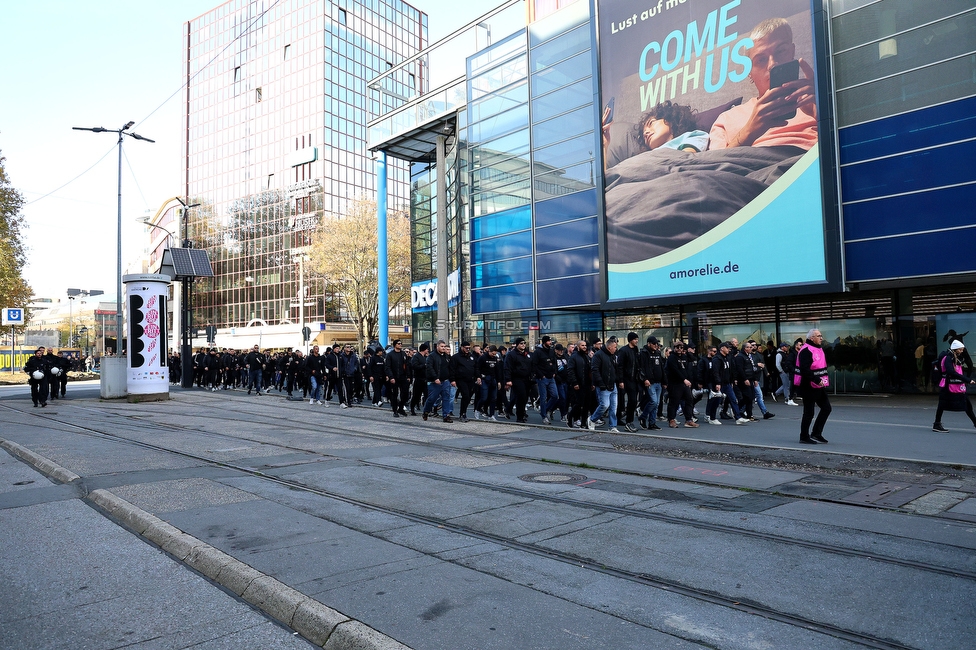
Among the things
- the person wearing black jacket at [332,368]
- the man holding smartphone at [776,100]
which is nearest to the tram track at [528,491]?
the person wearing black jacket at [332,368]

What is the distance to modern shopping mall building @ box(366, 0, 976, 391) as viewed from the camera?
17.9 metres

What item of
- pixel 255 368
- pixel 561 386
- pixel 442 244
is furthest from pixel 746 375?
pixel 442 244

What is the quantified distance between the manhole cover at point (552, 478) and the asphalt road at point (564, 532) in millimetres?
63

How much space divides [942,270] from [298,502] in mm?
17194

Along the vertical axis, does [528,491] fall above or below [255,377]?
below

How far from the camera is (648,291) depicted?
23.3 metres

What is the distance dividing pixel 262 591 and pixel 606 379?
363 inches

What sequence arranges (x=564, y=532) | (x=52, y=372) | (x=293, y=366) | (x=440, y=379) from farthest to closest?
(x=293, y=366)
(x=52, y=372)
(x=440, y=379)
(x=564, y=532)

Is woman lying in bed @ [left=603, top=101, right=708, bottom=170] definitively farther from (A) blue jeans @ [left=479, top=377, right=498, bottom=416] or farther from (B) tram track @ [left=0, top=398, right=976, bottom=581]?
(B) tram track @ [left=0, top=398, right=976, bottom=581]

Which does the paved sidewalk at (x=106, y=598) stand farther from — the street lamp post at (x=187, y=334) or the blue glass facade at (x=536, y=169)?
the street lamp post at (x=187, y=334)

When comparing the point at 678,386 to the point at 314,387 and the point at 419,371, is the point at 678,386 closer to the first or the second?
the point at 419,371

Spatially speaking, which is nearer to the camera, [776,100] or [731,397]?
[731,397]

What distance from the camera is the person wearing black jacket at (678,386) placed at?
1354 cm

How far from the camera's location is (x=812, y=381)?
1051 cm
